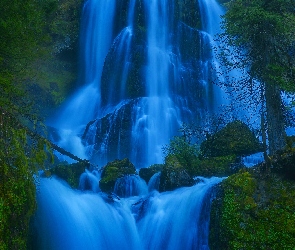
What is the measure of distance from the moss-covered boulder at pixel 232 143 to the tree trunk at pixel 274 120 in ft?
16.8

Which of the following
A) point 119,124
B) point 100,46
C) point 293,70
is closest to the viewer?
point 293,70

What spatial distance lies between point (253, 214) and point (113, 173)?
28.2 feet

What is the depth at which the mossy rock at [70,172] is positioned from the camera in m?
13.9

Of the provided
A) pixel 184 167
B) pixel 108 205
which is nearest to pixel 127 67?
pixel 184 167

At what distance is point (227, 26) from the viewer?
1194 cm

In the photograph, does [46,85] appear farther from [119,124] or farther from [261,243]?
[261,243]

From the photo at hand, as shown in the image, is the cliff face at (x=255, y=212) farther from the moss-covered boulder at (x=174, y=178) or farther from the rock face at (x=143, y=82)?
the rock face at (x=143, y=82)

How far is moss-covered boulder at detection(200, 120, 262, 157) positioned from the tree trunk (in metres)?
5.12

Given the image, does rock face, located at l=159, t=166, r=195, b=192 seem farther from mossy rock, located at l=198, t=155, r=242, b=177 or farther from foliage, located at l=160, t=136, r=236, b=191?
mossy rock, located at l=198, t=155, r=242, b=177

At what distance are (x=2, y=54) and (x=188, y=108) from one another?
57.1 ft

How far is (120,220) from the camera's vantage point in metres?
11.1

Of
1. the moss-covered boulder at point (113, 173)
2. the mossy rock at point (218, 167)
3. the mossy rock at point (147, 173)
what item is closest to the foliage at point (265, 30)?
the mossy rock at point (218, 167)

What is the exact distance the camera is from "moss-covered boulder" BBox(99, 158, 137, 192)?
14.3 metres

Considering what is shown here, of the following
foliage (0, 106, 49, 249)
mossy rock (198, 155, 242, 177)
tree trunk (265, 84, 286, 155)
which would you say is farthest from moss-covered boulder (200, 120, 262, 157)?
foliage (0, 106, 49, 249)
